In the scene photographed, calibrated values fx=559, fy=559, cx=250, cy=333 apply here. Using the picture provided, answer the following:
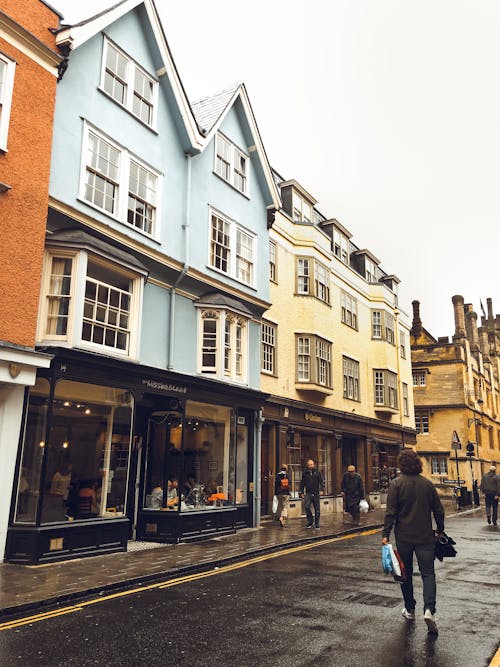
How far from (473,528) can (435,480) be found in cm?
2376

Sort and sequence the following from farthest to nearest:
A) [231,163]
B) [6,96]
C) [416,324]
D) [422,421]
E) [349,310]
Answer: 1. [416,324]
2. [422,421]
3. [349,310]
4. [231,163]
5. [6,96]

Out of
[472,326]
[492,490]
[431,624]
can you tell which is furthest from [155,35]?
[472,326]

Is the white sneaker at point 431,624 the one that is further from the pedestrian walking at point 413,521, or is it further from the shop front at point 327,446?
the shop front at point 327,446

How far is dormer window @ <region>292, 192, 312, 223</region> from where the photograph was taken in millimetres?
24094

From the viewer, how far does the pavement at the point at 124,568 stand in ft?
25.0

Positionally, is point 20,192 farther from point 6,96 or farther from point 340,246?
point 340,246

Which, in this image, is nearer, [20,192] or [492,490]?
[20,192]

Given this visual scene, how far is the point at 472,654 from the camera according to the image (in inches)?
213

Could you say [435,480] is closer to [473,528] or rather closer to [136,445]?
[473,528]

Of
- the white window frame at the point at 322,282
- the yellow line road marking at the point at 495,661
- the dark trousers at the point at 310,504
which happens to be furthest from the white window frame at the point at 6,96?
the white window frame at the point at 322,282

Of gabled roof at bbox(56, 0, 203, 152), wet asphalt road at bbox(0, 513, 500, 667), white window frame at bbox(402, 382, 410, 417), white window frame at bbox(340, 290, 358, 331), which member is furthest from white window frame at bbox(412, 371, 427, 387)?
wet asphalt road at bbox(0, 513, 500, 667)

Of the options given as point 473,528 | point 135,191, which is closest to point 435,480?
point 473,528

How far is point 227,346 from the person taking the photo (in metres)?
16.4

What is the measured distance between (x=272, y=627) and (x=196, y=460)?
8.56 m
